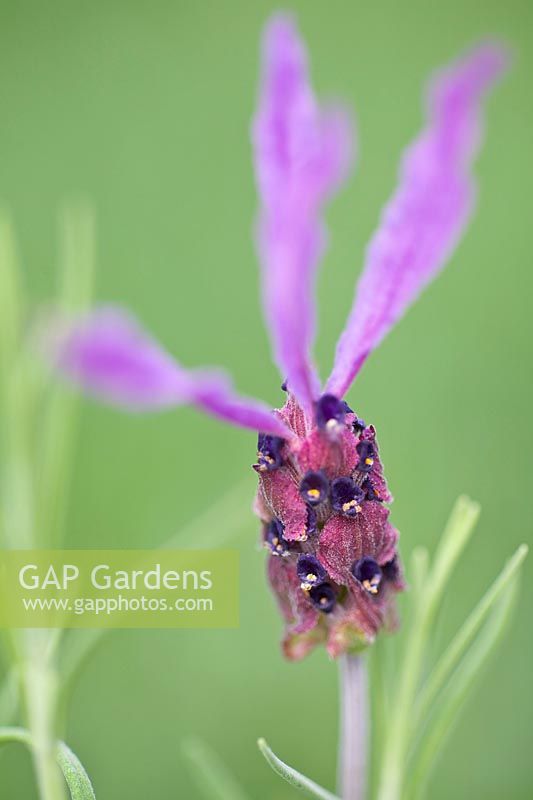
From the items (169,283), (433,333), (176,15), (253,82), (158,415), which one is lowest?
(158,415)

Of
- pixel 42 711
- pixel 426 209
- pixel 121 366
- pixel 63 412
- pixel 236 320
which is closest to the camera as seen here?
pixel 121 366

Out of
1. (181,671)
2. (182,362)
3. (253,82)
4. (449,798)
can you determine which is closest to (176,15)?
(253,82)

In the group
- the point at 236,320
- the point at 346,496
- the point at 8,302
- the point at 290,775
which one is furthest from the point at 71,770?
the point at 236,320

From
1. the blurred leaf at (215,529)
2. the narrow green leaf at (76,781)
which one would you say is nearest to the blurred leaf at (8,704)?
the blurred leaf at (215,529)

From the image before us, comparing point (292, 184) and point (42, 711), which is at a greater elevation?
point (292, 184)

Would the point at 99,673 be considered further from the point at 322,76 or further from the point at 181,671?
the point at 322,76

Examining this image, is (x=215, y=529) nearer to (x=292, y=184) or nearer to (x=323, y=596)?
(x=323, y=596)
